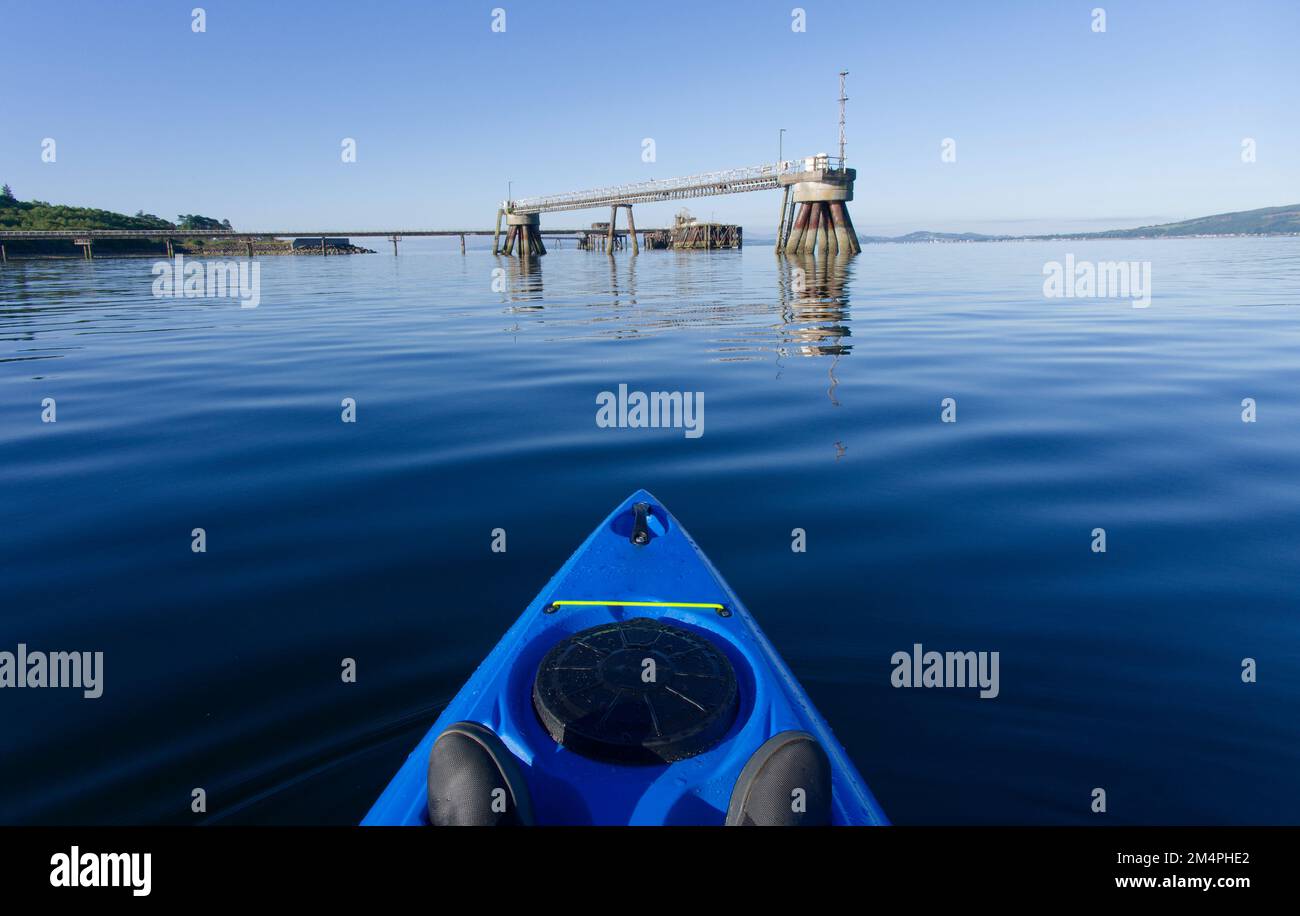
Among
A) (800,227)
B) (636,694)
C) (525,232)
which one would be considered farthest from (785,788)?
(525,232)

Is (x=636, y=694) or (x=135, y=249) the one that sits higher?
(x=135, y=249)

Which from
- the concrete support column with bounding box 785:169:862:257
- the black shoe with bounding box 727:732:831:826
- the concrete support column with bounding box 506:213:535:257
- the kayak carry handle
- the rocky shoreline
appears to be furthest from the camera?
the rocky shoreline

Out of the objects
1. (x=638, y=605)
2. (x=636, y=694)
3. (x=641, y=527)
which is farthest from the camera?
(x=641, y=527)

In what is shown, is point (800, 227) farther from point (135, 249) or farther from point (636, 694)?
point (135, 249)

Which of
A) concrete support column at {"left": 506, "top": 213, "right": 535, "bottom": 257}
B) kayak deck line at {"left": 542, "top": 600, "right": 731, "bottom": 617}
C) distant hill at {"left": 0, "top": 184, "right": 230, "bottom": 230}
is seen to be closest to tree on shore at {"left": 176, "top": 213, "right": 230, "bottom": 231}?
distant hill at {"left": 0, "top": 184, "right": 230, "bottom": 230}

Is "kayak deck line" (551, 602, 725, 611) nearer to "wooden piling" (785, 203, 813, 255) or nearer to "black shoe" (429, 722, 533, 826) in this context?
"black shoe" (429, 722, 533, 826)

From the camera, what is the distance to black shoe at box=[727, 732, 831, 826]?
2322 mm

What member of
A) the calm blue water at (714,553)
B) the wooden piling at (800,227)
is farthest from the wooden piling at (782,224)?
the calm blue water at (714,553)

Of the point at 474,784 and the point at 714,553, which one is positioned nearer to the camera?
the point at 474,784

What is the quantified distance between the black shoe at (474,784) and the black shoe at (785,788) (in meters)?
0.79

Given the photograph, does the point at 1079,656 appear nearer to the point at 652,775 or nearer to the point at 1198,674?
the point at 1198,674

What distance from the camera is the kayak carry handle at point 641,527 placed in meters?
4.85

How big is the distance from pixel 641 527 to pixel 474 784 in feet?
8.68

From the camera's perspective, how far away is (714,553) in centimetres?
582
